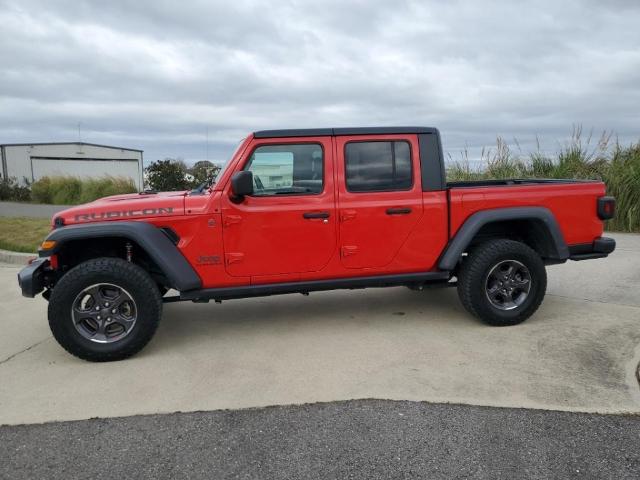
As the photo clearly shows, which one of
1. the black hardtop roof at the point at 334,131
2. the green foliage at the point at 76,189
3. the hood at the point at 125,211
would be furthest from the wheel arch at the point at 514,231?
the green foliage at the point at 76,189

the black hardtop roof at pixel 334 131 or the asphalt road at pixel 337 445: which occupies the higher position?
the black hardtop roof at pixel 334 131

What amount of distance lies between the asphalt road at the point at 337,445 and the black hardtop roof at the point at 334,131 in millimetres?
2198

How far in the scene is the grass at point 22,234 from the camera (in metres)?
8.49

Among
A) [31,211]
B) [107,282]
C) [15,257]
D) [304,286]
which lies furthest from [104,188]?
[304,286]

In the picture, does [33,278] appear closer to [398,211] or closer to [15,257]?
[398,211]

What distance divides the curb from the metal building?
20413 millimetres

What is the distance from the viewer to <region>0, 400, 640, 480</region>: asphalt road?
249 cm

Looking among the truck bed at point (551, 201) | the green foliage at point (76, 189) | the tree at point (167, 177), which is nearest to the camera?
the truck bed at point (551, 201)

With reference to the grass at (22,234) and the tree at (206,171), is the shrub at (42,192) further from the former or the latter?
the tree at (206,171)

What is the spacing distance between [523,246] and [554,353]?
1.02 meters

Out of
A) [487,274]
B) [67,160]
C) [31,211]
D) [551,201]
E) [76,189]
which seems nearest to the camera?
Result: [487,274]

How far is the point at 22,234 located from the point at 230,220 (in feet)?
23.1

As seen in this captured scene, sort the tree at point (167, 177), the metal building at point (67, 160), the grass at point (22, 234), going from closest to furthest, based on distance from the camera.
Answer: the grass at point (22, 234) → the tree at point (167, 177) → the metal building at point (67, 160)

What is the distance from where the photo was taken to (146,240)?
3867mm
